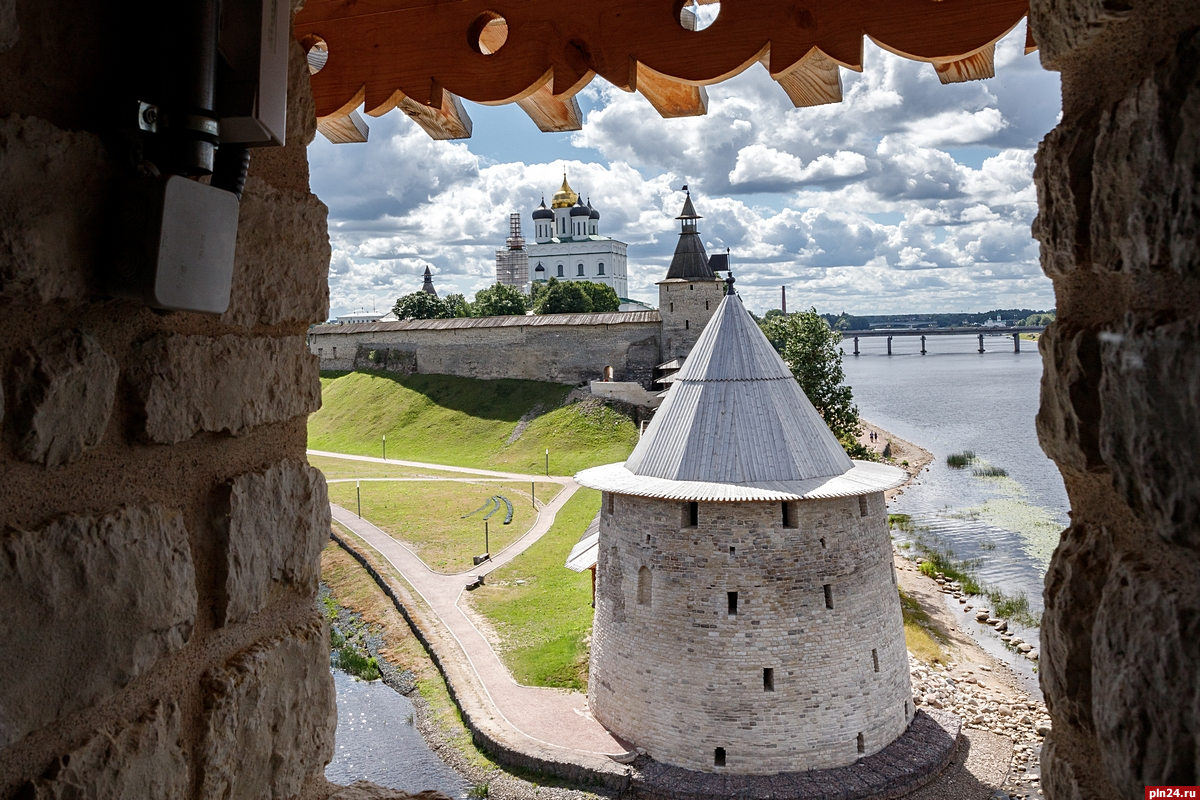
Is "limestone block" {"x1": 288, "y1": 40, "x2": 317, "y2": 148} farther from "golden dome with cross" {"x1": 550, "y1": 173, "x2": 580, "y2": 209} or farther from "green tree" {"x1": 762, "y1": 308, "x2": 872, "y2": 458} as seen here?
"golden dome with cross" {"x1": 550, "y1": 173, "x2": 580, "y2": 209}

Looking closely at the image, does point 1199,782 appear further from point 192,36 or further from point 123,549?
point 192,36

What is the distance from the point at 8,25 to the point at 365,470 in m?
29.1

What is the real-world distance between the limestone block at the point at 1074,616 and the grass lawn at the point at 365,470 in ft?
90.1

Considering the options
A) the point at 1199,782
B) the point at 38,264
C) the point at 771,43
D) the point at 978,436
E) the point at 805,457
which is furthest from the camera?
the point at 978,436

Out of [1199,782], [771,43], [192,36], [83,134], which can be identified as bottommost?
[1199,782]

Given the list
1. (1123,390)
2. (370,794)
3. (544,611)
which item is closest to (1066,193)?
(1123,390)

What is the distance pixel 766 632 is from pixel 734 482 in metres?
1.84

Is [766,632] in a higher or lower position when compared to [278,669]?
lower

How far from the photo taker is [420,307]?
176 ft

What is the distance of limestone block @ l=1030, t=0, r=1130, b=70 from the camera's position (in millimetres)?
1170

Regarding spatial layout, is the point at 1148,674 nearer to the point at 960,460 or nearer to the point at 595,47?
the point at 595,47

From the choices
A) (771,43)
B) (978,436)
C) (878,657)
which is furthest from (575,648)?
(978,436)

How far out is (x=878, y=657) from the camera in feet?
37.2

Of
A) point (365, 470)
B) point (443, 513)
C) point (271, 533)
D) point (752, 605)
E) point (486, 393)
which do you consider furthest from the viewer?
point (486, 393)
